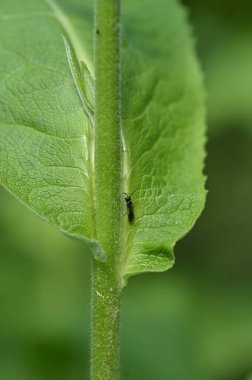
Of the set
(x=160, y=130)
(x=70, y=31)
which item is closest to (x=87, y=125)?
(x=160, y=130)

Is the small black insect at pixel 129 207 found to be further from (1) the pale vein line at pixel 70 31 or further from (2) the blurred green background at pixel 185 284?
(2) the blurred green background at pixel 185 284

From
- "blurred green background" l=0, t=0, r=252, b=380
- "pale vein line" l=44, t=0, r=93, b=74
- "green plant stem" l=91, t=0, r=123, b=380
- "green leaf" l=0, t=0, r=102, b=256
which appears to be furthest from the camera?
"blurred green background" l=0, t=0, r=252, b=380

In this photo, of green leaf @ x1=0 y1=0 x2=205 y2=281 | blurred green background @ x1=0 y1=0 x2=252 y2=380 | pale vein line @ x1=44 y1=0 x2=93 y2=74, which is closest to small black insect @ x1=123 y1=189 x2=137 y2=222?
green leaf @ x1=0 y1=0 x2=205 y2=281

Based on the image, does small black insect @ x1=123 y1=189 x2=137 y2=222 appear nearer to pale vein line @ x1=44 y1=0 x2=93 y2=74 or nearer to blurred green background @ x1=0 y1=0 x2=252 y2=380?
pale vein line @ x1=44 y1=0 x2=93 y2=74

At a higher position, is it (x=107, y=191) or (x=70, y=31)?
(x=70, y=31)

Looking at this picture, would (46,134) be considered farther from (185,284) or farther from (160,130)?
(185,284)
